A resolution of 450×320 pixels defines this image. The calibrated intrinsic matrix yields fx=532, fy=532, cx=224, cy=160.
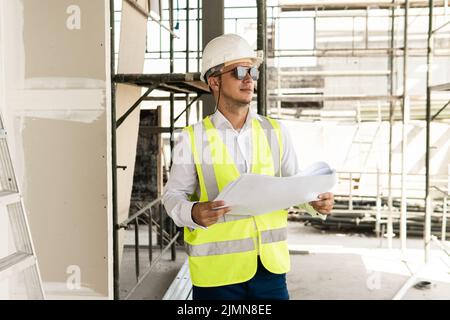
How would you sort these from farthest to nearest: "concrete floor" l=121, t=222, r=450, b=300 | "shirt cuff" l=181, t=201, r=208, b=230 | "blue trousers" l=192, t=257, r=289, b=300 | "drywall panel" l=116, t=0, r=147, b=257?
"concrete floor" l=121, t=222, r=450, b=300, "drywall panel" l=116, t=0, r=147, b=257, "blue trousers" l=192, t=257, r=289, b=300, "shirt cuff" l=181, t=201, r=208, b=230

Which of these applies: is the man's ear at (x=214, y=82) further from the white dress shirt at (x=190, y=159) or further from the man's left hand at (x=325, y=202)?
the man's left hand at (x=325, y=202)

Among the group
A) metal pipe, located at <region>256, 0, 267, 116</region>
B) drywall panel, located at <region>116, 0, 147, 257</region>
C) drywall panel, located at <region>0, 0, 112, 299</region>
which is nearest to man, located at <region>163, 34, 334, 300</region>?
metal pipe, located at <region>256, 0, 267, 116</region>

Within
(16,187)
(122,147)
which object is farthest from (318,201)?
(122,147)

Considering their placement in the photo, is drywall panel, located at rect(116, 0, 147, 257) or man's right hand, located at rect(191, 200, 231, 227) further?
drywall panel, located at rect(116, 0, 147, 257)

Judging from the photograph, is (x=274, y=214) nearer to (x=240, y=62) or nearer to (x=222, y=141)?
(x=222, y=141)

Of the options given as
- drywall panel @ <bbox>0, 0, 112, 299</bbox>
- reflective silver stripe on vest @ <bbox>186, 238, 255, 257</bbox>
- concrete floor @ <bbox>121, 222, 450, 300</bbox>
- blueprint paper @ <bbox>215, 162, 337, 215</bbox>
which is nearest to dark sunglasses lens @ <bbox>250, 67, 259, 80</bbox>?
blueprint paper @ <bbox>215, 162, 337, 215</bbox>

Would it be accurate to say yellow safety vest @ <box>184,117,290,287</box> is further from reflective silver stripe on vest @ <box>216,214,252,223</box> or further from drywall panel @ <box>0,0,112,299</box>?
drywall panel @ <box>0,0,112,299</box>

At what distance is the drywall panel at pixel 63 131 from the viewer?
313 cm

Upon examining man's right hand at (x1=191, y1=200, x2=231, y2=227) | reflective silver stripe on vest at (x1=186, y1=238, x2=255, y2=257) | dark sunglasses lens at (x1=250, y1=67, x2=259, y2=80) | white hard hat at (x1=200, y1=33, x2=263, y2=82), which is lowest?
reflective silver stripe on vest at (x1=186, y1=238, x2=255, y2=257)

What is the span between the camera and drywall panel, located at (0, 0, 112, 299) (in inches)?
123

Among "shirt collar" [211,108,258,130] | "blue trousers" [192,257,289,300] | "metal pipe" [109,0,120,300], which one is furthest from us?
"metal pipe" [109,0,120,300]

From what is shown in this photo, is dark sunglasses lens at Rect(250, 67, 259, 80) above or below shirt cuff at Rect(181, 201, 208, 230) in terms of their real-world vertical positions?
above

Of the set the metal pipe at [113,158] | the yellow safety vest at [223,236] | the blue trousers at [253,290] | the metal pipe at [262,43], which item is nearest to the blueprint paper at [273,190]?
the yellow safety vest at [223,236]

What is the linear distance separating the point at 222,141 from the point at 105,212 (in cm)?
146
